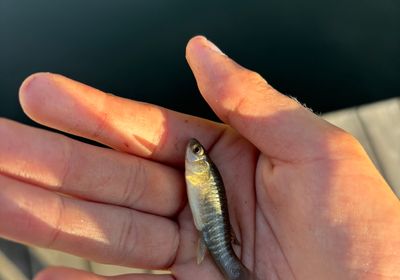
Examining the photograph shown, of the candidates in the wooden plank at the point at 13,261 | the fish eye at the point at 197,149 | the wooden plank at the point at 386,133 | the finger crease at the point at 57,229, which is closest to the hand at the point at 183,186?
→ the finger crease at the point at 57,229

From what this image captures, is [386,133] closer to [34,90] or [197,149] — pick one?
[197,149]

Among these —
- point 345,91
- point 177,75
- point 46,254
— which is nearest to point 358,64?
point 345,91

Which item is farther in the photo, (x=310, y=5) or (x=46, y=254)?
(x=310, y=5)

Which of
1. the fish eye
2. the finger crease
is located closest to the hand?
the finger crease

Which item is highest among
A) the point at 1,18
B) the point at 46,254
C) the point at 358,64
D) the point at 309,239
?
the point at 358,64

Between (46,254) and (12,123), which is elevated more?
(12,123)

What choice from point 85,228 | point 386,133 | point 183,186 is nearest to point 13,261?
point 85,228

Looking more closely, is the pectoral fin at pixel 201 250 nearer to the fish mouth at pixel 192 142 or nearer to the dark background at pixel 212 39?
the fish mouth at pixel 192 142

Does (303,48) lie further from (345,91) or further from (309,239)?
Answer: (309,239)
